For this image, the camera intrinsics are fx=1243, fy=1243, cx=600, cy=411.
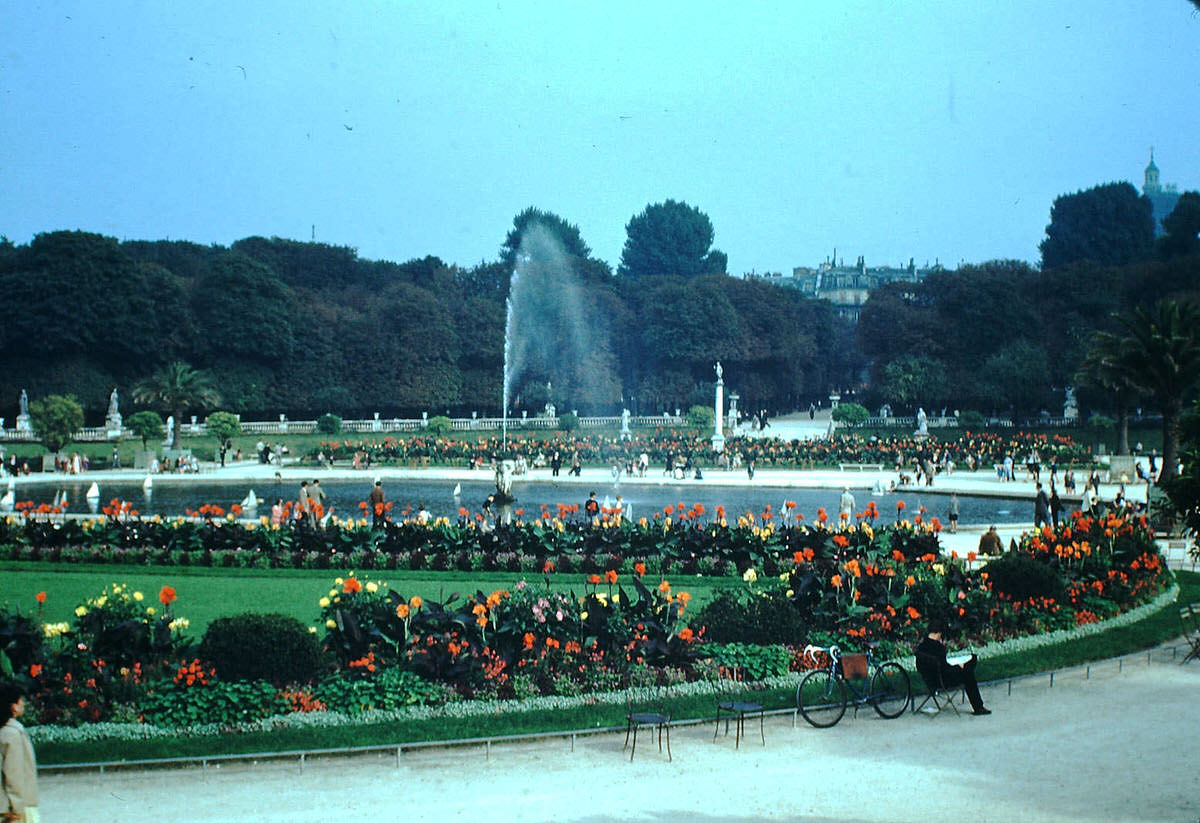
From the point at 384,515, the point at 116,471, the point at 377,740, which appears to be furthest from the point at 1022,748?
the point at 116,471

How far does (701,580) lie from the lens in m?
19.4

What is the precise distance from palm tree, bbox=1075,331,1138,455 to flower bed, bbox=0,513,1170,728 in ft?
85.3

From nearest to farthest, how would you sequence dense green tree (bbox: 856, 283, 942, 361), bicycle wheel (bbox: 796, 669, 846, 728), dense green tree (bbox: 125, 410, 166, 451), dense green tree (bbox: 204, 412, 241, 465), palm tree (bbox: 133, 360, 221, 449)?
bicycle wheel (bbox: 796, 669, 846, 728) → dense green tree (bbox: 125, 410, 166, 451) → dense green tree (bbox: 204, 412, 241, 465) → palm tree (bbox: 133, 360, 221, 449) → dense green tree (bbox: 856, 283, 942, 361)

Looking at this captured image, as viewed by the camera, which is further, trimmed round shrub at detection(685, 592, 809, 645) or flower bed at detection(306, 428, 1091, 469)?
flower bed at detection(306, 428, 1091, 469)

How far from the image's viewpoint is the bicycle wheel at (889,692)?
11.7 meters

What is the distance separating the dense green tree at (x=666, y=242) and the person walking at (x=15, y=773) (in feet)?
362

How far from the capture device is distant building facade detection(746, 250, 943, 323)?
167 metres

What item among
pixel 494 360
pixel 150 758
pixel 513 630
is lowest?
pixel 150 758

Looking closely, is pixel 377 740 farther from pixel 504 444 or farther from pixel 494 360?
pixel 494 360

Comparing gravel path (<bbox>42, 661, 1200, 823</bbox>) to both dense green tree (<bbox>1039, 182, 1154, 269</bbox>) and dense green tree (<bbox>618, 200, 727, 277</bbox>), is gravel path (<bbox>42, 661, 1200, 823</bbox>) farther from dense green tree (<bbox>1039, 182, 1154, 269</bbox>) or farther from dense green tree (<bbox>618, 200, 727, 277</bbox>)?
dense green tree (<bbox>618, 200, 727, 277</bbox>)

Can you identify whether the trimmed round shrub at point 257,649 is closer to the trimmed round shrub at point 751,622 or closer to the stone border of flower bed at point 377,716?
the stone border of flower bed at point 377,716

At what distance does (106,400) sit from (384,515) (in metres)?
45.8

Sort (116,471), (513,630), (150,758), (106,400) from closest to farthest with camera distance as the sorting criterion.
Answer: (150,758) → (513,630) → (116,471) → (106,400)

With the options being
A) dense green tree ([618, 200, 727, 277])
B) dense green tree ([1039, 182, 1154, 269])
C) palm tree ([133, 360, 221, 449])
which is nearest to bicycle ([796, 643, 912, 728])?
palm tree ([133, 360, 221, 449])
